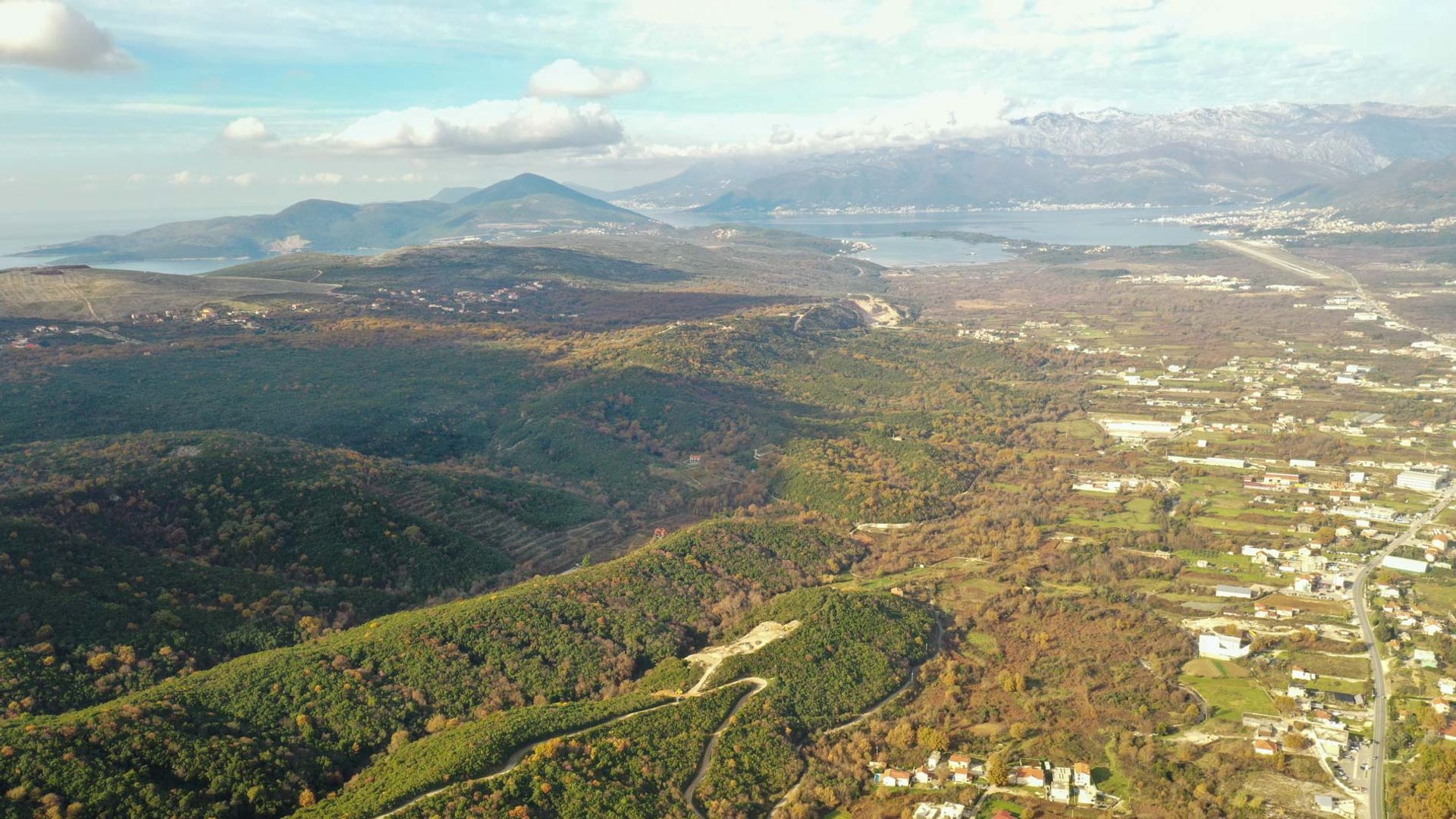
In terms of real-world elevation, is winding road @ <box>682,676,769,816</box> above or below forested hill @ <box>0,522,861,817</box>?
below

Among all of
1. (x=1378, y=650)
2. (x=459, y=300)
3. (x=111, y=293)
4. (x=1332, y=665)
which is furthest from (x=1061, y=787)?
(x=459, y=300)

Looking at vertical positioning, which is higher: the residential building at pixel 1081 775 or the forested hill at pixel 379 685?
the forested hill at pixel 379 685

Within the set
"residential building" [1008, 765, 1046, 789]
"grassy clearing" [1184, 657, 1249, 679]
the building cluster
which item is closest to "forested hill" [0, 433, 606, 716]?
"residential building" [1008, 765, 1046, 789]

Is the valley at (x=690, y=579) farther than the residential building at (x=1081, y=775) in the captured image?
No

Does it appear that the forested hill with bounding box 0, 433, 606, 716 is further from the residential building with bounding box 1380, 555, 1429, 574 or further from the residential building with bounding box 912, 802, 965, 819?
the residential building with bounding box 1380, 555, 1429, 574

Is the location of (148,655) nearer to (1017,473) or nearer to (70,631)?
(70,631)

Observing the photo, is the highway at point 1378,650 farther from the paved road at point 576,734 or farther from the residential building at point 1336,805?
the paved road at point 576,734

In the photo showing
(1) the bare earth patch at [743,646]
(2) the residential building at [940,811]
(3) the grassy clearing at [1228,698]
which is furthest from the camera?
(1) the bare earth patch at [743,646]

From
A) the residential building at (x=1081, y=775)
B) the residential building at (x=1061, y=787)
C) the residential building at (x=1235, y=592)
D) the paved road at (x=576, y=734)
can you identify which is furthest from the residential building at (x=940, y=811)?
the residential building at (x=1235, y=592)
